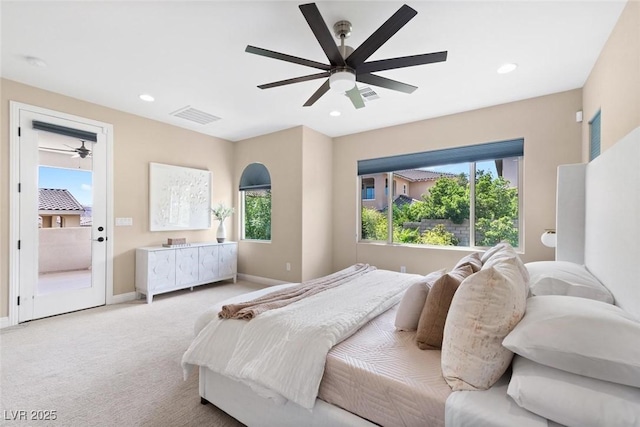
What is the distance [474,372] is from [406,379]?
0.87 ft

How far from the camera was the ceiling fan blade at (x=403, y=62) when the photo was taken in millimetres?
1951

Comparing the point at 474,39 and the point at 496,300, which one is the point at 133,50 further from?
the point at 496,300

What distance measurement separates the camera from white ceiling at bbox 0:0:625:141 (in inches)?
80.2

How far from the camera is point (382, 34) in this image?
180cm

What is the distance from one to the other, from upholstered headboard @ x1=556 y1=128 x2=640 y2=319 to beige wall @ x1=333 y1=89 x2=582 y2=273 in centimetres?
→ 111

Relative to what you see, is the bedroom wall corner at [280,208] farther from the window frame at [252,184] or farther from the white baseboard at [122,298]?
the white baseboard at [122,298]

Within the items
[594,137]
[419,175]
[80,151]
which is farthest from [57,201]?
[594,137]

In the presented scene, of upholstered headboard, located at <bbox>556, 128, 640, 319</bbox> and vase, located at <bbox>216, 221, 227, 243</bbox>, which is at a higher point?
upholstered headboard, located at <bbox>556, 128, 640, 319</bbox>

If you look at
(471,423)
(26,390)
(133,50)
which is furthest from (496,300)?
(133,50)

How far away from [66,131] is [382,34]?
3.99m

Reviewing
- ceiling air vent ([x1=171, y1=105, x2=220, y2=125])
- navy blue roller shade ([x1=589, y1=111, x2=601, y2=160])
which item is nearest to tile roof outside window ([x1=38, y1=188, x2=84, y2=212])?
ceiling air vent ([x1=171, y1=105, x2=220, y2=125])

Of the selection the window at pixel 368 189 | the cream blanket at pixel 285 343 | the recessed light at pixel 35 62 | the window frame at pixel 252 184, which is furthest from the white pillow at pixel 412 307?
the recessed light at pixel 35 62

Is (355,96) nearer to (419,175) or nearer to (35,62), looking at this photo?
Result: (419,175)

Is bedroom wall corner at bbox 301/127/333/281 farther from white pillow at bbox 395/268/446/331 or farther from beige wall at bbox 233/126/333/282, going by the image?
white pillow at bbox 395/268/446/331
